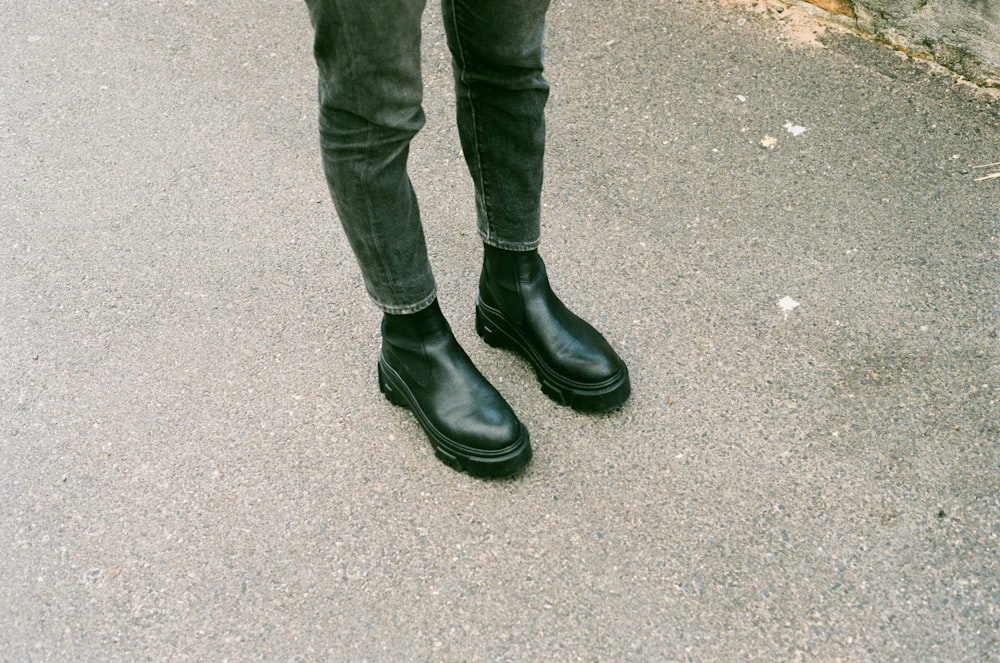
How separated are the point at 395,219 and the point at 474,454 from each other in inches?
19.6

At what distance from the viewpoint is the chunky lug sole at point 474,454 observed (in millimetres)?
1792

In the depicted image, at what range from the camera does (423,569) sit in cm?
171

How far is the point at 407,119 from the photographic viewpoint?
146cm

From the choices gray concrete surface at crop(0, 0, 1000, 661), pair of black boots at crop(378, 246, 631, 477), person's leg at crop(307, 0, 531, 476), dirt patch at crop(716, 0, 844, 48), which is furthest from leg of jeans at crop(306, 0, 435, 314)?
dirt patch at crop(716, 0, 844, 48)

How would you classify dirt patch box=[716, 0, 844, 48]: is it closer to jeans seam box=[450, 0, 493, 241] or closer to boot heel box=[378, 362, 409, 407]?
jeans seam box=[450, 0, 493, 241]

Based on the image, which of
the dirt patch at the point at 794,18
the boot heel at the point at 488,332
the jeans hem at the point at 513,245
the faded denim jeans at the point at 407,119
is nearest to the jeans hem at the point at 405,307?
the faded denim jeans at the point at 407,119

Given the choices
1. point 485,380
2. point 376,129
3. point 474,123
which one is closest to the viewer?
point 376,129

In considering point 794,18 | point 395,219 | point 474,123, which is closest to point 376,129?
point 395,219

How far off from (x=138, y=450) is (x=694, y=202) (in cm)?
151

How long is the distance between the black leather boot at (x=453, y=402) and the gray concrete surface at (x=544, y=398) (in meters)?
0.07

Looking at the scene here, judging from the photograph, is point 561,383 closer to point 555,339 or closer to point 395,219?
point 555,339

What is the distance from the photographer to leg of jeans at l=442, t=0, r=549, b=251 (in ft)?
5.08

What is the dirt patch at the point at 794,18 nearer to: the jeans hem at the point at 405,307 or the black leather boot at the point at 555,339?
the black leather boot at the point at 555,339

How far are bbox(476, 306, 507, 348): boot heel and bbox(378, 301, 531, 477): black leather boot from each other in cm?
21
